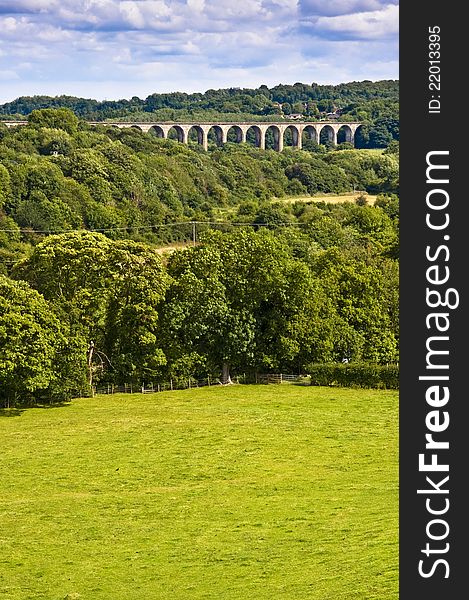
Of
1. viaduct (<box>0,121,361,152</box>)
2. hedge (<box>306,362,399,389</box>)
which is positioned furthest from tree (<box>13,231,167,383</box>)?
viaduct (<box>0,121,361,152</box>)

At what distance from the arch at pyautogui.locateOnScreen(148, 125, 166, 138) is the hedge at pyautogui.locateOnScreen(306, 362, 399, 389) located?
13049cm

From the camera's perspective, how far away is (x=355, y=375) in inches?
1999

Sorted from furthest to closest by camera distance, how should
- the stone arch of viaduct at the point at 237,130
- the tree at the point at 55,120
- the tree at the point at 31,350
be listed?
1. the stone arch of viaduct at the point at 237,130
2. the tree at the point at 55,120
3. the tree at the point at 31,350

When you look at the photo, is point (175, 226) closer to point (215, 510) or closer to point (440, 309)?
point (215, 510)

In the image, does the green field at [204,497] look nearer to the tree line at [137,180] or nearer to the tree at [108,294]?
the tree at [108,294]

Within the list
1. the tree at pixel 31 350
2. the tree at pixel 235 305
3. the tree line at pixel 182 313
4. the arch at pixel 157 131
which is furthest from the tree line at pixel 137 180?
the tree at pixel 31 350

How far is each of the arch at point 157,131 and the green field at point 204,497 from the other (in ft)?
431

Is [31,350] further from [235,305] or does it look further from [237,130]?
[237,130]

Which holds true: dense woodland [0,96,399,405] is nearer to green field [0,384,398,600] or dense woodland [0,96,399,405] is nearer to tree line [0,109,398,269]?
green field [0,384,398,600]

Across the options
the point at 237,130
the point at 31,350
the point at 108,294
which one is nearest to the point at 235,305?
the point at 108,294

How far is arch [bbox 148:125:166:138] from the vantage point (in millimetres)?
176950

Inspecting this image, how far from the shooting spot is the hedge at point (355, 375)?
165 feet

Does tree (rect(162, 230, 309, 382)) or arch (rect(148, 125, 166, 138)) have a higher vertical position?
arch (rect(148, 125, 166, 138))

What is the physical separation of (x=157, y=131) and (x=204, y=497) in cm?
15008
